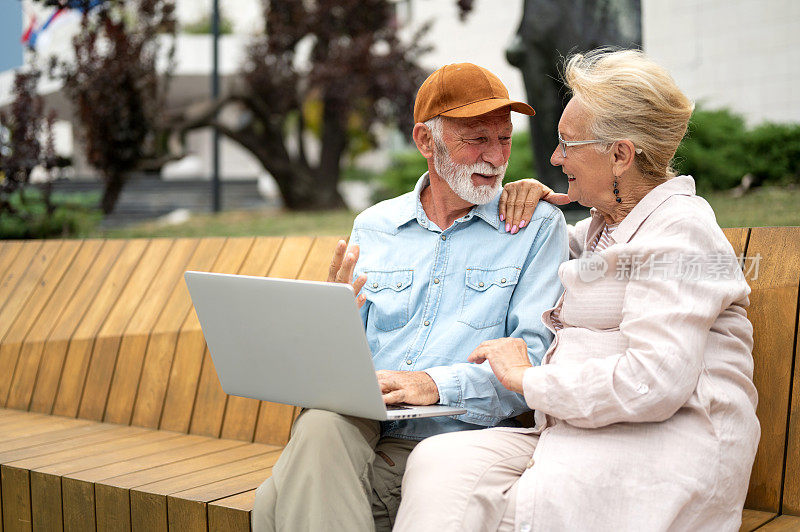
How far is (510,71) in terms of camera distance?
1458cm

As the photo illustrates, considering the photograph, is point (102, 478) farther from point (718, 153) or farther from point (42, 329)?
point (718, 153)

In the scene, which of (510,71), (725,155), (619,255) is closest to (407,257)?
(619,255)

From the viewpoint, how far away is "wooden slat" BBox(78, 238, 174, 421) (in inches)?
153

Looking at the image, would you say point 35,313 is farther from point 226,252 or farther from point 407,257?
point 407,257

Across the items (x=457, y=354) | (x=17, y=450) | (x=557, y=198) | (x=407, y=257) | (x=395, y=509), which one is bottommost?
(x=17, y=450)

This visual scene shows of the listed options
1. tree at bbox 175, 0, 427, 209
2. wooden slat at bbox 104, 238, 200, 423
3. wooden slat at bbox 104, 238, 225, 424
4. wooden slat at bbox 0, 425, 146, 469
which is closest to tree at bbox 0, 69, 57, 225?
tree at bbox 175, 0, 427, 209

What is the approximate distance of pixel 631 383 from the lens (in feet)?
5.97

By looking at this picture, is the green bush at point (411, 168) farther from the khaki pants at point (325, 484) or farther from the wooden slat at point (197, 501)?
the khaki pants at point (325, 484)

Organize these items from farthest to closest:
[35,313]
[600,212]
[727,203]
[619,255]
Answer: [727,203]
[35,313]
[600,212]
[619,255]

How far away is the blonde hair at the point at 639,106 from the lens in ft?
6.73

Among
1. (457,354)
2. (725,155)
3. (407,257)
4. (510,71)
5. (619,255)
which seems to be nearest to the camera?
(619,255)

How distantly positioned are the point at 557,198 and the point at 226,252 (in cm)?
175

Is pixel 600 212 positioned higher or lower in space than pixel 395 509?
higher

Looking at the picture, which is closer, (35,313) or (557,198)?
(557,198)
